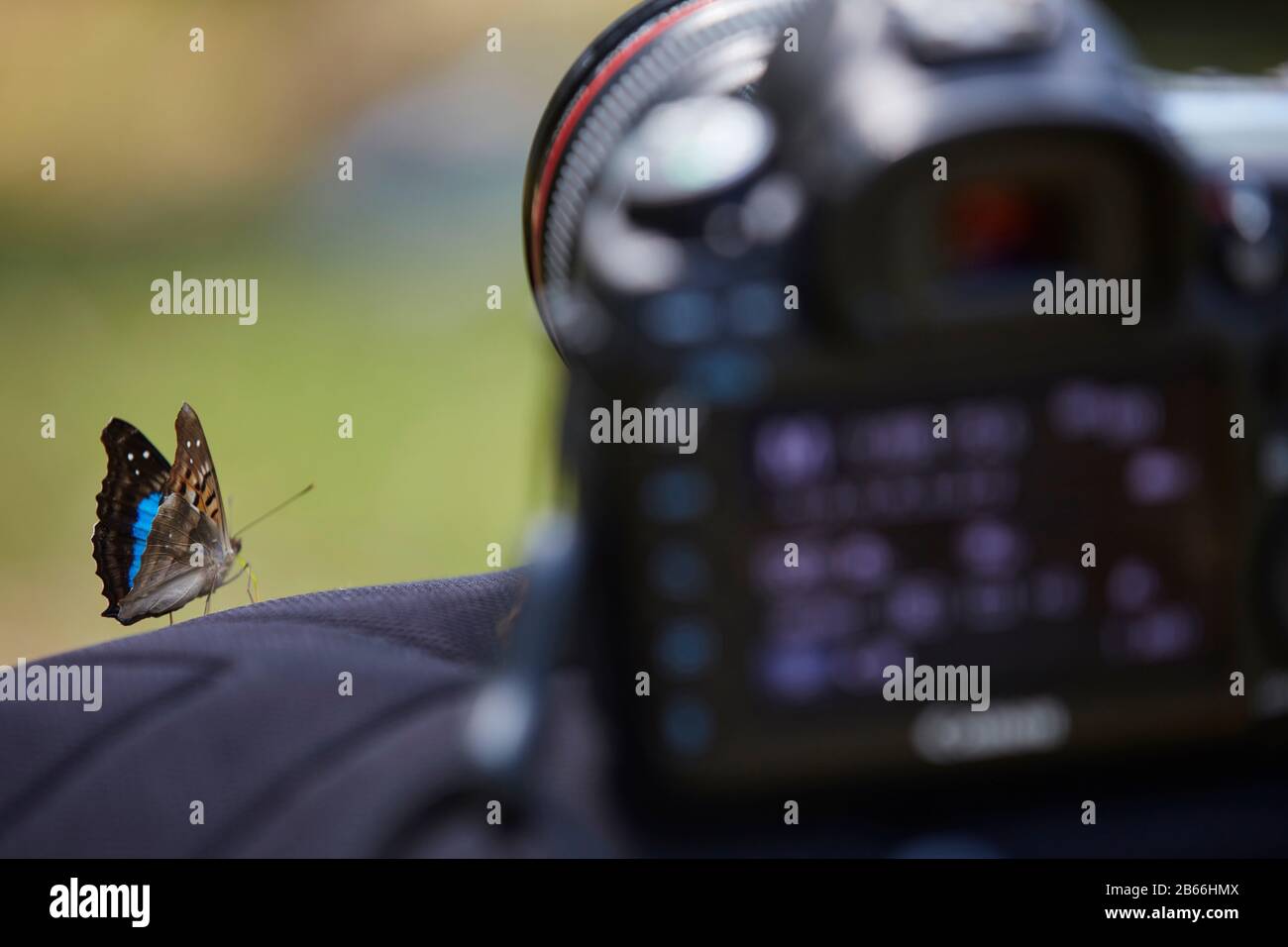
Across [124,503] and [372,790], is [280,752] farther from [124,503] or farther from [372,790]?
A: [124,503]

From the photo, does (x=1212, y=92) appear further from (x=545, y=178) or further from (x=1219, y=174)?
(x=545, y=178)

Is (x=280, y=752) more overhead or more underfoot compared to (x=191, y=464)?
more underfoot

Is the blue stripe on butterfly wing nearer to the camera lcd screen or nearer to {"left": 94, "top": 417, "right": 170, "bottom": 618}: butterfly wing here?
{"left": 94, "top": 417, "right": 170, "bottom": 618}: butterfly wing

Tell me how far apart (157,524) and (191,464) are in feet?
0.09

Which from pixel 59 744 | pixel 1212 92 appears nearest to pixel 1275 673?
pixel 1212 92

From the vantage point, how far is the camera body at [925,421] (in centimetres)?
29

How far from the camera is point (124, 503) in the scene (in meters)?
0.48

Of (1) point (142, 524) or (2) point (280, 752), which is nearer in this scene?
(2) point (280, 752)

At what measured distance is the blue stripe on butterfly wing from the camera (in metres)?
0.48

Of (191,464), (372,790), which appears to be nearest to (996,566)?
(372,790)

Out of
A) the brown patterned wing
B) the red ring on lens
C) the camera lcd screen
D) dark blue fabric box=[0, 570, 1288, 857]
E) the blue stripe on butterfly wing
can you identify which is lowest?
dark blue fabric box=[0, 570, 1288, 857]

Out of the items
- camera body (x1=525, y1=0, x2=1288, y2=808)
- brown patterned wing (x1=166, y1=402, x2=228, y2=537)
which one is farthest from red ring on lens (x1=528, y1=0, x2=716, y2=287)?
brown patterned wing (x1=166, y1=402, x2=228, y2=537)

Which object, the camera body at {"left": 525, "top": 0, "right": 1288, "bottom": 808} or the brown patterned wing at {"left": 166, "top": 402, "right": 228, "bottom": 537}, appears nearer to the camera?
the camera body at {"left": 525, "top": 0, "right": 1288, "bottom": 808}

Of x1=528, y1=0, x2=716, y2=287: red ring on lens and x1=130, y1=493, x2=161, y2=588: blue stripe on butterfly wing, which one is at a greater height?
x1=528, y1=0, x2=716, y2=287: red ring on lens
